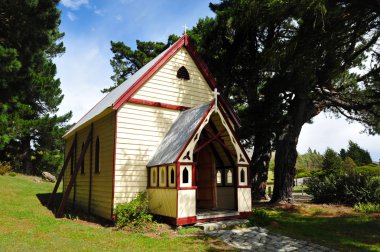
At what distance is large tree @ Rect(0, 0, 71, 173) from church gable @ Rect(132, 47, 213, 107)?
56.4 ft

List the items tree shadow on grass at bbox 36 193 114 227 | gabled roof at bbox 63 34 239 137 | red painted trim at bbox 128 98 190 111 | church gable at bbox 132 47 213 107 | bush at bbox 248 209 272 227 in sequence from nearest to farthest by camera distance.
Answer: bush at bbox 248 209 272 227 → tree shadow on grass at bbox 36 193 114 227 → gabled roof at bbox 63 34 239 137 → red painted trim at bbox 128 98 190 111 → church gable at bbox 132 47 213 107

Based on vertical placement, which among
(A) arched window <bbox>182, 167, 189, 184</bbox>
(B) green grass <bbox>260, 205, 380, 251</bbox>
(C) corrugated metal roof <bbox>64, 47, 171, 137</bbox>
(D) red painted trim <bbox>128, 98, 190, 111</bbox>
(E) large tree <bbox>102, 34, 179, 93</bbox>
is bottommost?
(B) green grass <bbox>260, 205, 380, 251</bbox>

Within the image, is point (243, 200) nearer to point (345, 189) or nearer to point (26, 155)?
point (345, 189)

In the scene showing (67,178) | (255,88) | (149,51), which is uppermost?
(149,51)

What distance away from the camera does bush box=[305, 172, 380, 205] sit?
63.3ft

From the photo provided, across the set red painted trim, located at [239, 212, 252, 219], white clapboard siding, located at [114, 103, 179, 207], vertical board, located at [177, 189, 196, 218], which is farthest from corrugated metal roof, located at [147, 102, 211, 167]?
red painted trim, located at [239, 212, 252, 219]

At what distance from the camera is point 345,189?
1998 cm

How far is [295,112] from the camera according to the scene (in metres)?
20.1

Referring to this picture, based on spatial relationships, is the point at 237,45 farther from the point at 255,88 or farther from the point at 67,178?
the point at 67,178

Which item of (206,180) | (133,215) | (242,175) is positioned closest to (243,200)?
(242,175)

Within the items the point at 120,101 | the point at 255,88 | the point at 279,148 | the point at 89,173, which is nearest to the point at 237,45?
the point at 255,88

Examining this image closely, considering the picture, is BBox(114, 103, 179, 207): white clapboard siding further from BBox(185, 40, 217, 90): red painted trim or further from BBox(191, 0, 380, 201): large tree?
BBox(191, 0, 380, 201): large tree

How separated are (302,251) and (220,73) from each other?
1431 cm

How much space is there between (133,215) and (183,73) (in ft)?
24.3
